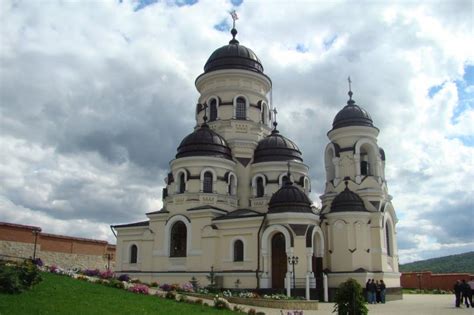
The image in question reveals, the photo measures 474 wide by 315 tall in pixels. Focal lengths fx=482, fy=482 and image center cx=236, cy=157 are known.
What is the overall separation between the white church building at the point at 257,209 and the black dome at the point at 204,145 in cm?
6

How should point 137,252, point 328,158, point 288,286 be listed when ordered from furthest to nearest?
point 328,158, point 137,252, point 288,286

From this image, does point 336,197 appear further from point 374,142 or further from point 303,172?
point 374,142

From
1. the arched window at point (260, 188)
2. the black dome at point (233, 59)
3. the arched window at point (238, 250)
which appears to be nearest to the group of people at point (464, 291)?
the arched window at point (238, 250)

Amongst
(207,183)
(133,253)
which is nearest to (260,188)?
(207,183)

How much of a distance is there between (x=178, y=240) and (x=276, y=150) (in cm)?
827

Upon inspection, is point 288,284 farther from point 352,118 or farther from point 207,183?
point 352,118

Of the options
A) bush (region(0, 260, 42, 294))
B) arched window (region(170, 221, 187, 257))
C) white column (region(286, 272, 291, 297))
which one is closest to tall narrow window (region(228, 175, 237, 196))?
arched window (region(170, 221, 187, 257))

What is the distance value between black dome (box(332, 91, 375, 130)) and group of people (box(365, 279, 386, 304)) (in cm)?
1026

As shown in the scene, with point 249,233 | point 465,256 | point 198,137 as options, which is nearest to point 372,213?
point 249,233

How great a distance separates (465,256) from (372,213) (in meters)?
71.2

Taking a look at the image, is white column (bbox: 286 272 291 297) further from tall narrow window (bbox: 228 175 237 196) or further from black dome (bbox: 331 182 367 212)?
tall narrow window (bbox: 228 175 237 196)

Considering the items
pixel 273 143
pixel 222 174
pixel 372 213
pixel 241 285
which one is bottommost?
pixel 241 285

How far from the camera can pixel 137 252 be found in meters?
30.0

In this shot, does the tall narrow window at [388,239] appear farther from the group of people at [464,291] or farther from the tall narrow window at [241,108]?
the tall narrow window at [241,108]
